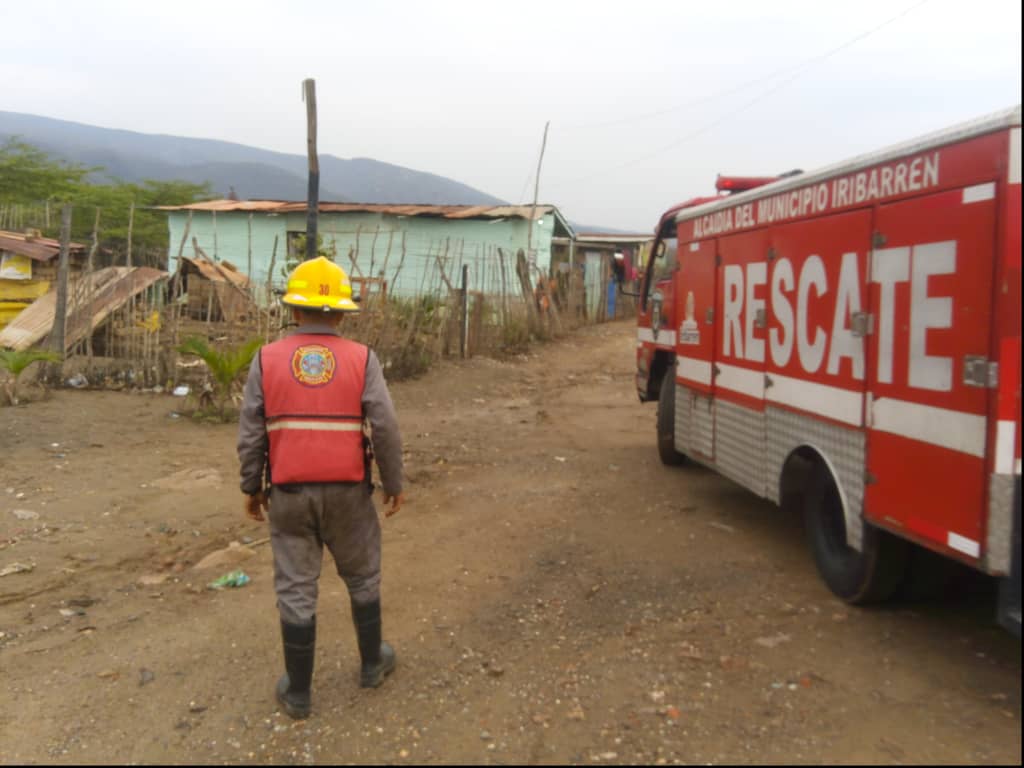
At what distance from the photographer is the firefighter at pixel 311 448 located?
3.44 m

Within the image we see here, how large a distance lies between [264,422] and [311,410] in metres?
0.23

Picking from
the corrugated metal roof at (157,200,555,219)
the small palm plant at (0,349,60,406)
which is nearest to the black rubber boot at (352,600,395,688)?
the small palm plant at (0,349,60,406)

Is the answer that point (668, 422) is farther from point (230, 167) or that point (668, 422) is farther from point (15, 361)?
point (230, 167)

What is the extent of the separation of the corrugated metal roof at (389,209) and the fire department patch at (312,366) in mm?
17613

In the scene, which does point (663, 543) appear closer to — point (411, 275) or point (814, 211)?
point (814, 211)

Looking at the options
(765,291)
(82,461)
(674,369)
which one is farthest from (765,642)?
(82,461)

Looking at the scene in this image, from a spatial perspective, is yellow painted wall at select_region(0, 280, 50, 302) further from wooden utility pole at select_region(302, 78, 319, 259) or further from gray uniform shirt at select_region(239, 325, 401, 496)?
gray uniform shirt at select_region(239, 325, 401, 496)

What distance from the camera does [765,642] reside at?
12.6 ft

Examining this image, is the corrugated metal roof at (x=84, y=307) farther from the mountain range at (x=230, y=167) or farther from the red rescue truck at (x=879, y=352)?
the mountain range at (x=230, y=167)

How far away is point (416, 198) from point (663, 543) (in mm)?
137097

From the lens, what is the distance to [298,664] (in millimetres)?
3467

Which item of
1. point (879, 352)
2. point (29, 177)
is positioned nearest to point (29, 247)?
point (879, 352)

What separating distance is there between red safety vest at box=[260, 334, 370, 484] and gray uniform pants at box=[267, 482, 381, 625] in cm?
7

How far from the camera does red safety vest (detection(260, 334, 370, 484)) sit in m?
3.43
